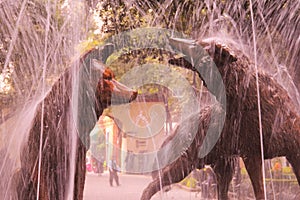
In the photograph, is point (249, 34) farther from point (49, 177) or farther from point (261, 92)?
point (49, 177)

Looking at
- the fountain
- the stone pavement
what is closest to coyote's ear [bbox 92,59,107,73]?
the fountain

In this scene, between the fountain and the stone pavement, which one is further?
the stone pavement

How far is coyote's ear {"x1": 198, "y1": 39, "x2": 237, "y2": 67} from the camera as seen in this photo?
436cm

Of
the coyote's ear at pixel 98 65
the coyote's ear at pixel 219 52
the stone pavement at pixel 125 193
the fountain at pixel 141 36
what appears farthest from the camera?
the stone pavement at pixel 125 193

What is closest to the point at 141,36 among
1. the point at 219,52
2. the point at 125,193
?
the point at 219,52

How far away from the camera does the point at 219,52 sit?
4406 mm

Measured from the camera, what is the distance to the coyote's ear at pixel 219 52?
436 centimetres

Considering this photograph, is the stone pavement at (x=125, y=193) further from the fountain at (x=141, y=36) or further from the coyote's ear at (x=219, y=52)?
the coyote's ear at (x=219, y=52)

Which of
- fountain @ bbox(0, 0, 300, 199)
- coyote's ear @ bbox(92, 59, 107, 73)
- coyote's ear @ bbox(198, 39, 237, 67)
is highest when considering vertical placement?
fountain @ bbox(0, 0, 300, 199)

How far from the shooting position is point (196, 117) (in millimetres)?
5535

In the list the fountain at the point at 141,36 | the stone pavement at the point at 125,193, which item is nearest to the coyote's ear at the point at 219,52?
the fountain at the point at 141,36

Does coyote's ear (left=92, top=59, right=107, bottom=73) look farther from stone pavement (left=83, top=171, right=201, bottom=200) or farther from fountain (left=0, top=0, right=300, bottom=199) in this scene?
stone pavement (left=83, top=171, right=201, bottom=200)

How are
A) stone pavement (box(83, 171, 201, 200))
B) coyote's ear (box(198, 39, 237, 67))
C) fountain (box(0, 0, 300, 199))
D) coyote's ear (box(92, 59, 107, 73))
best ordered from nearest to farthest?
coyote's ear (box(92, 59, 107, 73)) → coyote's ear (box(198, 39, 237, 67)) → fountain (box(0, 0, 300, 199)) → stone pavement (box(83, 171, 201, 200))

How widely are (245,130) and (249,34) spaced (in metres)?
3.87
